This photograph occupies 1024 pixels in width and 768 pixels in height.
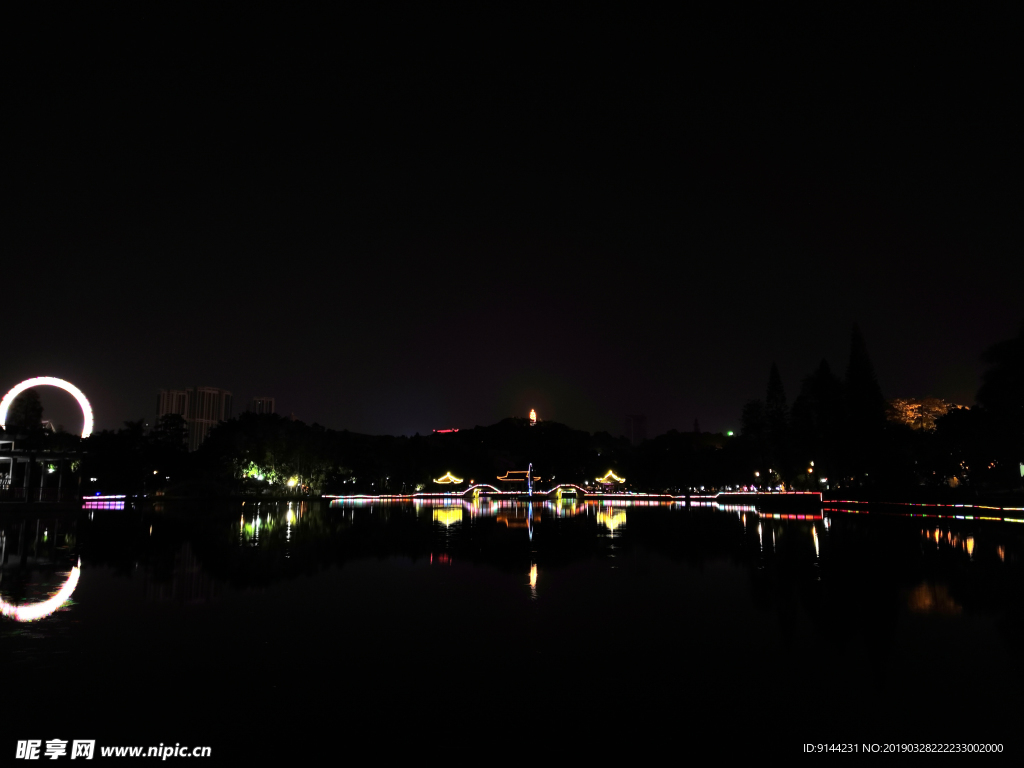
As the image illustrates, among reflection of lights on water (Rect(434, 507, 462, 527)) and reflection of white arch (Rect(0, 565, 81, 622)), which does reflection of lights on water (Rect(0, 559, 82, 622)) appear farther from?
reflection of lights on water (Rect(434, 507, 462, 527))

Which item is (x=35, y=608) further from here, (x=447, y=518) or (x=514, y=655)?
(x=447, y=518)

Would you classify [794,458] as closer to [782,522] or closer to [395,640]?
[782,522]

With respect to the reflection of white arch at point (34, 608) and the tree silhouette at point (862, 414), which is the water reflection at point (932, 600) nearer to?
the reflection of white arch at point (34, 608)

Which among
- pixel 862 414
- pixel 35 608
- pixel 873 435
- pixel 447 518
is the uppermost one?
pixel 862 414

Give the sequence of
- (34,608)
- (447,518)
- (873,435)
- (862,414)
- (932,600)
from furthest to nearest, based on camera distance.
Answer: (862,414)
(873,435)
(447,518)
(932,600)
(34,608)

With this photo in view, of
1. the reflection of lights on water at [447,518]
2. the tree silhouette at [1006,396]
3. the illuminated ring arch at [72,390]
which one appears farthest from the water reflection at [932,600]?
the illuminated ring arch at [72,390]

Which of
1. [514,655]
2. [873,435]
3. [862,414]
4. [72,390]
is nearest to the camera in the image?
[514,655]

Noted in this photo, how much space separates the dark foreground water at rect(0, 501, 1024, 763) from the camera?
590cm

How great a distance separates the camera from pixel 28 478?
122 feet

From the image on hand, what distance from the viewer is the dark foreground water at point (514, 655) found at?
19.4 feet

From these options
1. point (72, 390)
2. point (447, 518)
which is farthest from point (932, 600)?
point (72, 390)

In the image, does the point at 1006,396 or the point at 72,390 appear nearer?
the point at 1006,396

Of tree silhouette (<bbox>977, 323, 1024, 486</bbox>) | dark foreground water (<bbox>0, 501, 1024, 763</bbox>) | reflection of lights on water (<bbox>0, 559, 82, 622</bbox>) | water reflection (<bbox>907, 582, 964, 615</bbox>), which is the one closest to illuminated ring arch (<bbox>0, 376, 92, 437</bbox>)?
dark foreground water (<bbox>0, 501, 1024, 763</bbox>)

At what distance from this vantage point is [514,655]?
834cm
